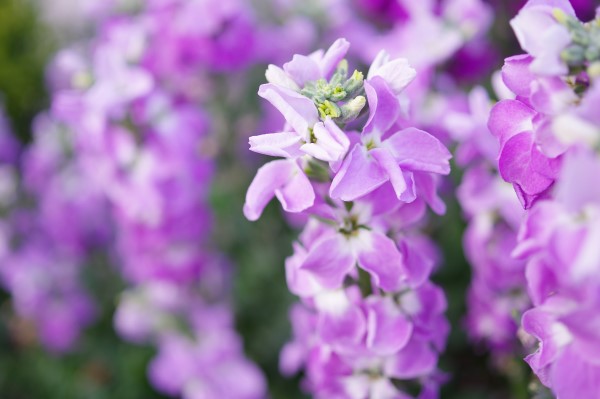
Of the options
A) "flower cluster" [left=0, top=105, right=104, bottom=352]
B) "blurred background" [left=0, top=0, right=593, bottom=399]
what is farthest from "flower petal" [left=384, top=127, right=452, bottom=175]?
"flower cluster" [left=0, top=105, right=104, bottom=352]

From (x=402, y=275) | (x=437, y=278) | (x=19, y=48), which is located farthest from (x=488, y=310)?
(x=19, y=48)

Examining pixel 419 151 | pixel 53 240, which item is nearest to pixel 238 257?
pixel 53 240

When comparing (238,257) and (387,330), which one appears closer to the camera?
(387,330)

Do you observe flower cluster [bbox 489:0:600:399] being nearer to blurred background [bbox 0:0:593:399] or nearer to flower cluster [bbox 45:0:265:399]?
blurred background [bbox 0:0:593:399]

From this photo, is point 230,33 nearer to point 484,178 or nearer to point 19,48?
point 484,178

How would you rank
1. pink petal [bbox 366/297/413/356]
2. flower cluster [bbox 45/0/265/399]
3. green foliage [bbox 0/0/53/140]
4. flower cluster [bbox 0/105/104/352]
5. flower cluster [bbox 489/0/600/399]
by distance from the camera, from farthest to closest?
green foliage [bbox 0/0/53/140], flower cluster [bbox 0/105/104/352], flower cluster [bbox 45/0/265/399], pink petal [bbox 366/297/413/356], flower cluster [bbox 489/0/600/399]

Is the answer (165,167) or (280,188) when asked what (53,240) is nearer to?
(165,167)

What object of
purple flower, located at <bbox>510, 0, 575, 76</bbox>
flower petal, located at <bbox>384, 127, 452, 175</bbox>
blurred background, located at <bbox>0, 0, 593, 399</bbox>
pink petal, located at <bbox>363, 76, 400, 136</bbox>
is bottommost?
blurred background, located at <bbox>0, 0, 593, 399</bbox>
